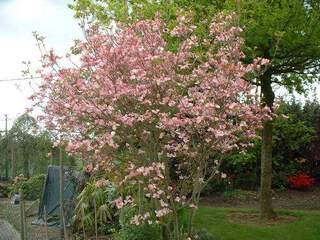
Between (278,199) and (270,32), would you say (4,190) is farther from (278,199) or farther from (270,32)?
(270,32)

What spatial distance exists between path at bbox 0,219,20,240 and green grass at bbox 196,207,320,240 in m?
3.47

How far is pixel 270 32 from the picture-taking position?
809cm

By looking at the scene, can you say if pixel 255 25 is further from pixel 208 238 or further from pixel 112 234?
pixel 112 234

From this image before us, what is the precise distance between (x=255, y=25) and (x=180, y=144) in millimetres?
2877

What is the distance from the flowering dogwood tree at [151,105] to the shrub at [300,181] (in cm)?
743

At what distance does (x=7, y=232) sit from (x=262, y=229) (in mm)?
5090

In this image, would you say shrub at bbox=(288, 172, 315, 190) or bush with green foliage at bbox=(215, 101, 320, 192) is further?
bush with green foliage at bbox=(215, 101, 320, 192)

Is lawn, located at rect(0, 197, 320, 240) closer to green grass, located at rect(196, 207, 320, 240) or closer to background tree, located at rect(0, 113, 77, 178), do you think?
green grass, located at rect(196, 207, 320, 240)

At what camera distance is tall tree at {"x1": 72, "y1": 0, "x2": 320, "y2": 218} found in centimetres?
811

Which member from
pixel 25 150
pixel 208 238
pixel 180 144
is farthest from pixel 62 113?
pixel 25 150

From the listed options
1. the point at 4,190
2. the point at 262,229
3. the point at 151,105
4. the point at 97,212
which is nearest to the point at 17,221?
the point at 97,212

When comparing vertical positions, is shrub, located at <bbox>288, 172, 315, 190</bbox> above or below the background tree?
below

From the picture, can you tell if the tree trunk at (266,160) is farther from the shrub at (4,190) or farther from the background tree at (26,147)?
the shrub at (4,190)

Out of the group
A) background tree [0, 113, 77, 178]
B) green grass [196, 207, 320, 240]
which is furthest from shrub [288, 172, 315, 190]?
background tree [0, 113, 77, 178]
